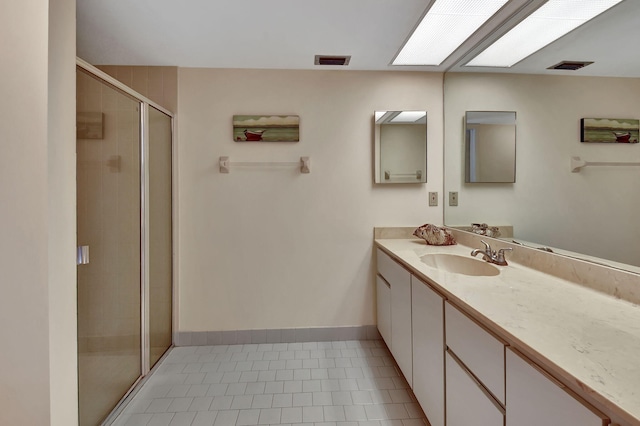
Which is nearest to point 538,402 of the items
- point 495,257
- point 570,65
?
point 495,257

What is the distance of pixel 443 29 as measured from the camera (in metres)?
1.82

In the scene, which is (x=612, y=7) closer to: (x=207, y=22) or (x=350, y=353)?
(x=207, y=22)

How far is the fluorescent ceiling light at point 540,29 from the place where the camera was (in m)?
1.29

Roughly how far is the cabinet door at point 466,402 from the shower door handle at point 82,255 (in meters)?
1.64

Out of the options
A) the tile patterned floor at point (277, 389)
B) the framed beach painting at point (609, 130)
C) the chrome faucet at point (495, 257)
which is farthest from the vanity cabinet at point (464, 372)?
the framed beach painting at point (609, 130)

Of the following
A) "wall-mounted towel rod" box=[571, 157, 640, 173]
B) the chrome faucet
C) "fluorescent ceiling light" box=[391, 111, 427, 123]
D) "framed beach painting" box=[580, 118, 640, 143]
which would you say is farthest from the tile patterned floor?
"fluorescent ceiling light" box=[391, 111, 427, 123]

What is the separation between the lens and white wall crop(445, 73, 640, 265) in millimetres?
1160

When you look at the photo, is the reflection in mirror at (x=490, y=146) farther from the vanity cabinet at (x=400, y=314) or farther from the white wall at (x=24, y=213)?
the white wall at (x=24, y=213)

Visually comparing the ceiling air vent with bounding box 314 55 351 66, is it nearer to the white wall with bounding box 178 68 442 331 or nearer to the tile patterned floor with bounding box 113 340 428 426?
the white wall with bounding box 178 68 442 331

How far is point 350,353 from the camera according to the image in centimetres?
226

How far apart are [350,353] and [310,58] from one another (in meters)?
2.21

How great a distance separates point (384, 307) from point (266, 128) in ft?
5.35

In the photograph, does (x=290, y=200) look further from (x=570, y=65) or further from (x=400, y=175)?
(x=570, y=65)

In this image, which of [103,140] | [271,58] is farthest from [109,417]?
[271,58]
